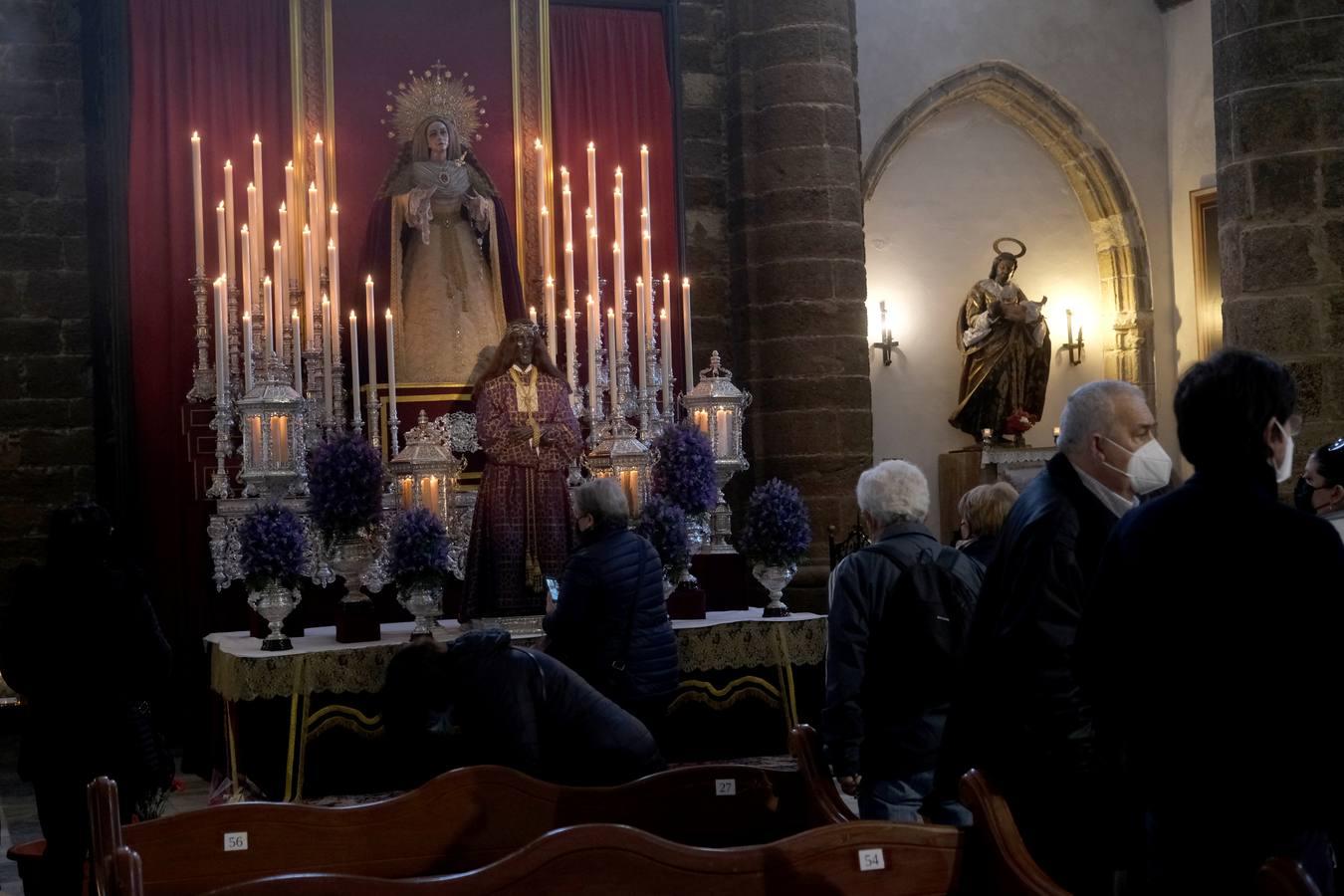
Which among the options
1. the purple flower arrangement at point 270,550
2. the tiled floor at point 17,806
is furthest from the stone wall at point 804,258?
the purple flower arrangement at point 270,550

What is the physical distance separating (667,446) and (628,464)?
9.5 inches

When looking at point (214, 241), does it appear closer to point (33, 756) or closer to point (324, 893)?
point (33, 756)

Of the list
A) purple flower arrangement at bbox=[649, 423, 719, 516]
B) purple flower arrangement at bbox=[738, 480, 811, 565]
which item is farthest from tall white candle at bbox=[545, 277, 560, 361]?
purple flower arrangement at bbox=[738, 480, 811, 565]

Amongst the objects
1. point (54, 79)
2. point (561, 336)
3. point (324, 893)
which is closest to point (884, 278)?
point (561, 336)

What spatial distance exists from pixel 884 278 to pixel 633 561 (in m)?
8.34

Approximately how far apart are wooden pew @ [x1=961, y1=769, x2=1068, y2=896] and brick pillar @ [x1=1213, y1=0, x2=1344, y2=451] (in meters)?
5.11

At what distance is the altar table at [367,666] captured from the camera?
6.49 metres

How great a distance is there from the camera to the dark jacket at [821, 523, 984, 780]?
4160mm

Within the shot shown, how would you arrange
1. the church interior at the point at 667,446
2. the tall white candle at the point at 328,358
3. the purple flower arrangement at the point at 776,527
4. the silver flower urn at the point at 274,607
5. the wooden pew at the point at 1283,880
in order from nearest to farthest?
1. the wooden pew at the point at 1283,880
2. the church interior at the point at 667,446
3. the silver flower urn at the point at 274,607
4. the purple flower arrangement at the point at 776,527
5. the tall white candle at the point at 328,358

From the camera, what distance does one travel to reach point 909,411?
13.6 meters

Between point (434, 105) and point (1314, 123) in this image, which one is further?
point (434, 105)

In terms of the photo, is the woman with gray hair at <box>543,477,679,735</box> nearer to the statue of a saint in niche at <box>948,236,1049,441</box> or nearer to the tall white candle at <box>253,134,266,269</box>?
the tall white candle at <box>253,134,266,269</box>

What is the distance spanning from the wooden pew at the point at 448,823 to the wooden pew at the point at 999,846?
981 millimetres

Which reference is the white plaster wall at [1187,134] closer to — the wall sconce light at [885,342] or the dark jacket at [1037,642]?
the wall sconce light at [885,342]
